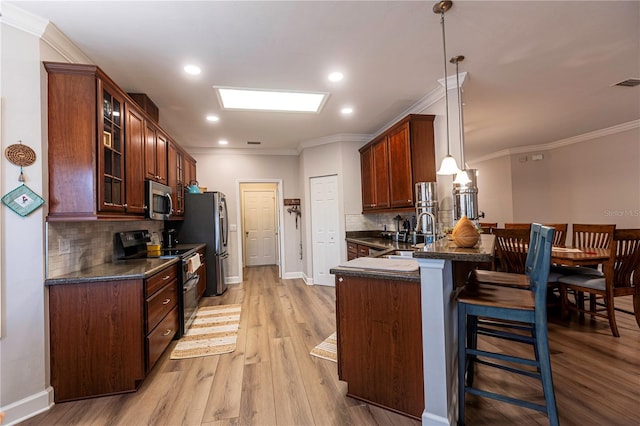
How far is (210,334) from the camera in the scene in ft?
9.72

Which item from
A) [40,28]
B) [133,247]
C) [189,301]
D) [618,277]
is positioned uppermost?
[40,28]

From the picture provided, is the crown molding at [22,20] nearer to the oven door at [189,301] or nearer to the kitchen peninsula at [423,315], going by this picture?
the oven door at [189,301]

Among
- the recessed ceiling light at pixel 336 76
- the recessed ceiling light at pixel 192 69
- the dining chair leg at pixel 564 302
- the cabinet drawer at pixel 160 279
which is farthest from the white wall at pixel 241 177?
the dining chair leg at pixel 564 302

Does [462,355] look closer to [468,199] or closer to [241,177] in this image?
[468,199]

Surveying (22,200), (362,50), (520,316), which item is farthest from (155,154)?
(520,316)

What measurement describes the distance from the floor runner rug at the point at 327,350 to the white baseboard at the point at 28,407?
1870mm

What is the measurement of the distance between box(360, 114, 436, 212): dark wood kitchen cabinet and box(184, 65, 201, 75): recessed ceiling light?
91.3 inches

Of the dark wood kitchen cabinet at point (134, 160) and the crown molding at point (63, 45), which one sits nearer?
the crown molding at point (63, 45)

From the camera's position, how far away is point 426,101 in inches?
132

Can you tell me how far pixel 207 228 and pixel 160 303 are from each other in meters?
2.11

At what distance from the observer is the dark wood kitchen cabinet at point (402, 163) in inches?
130

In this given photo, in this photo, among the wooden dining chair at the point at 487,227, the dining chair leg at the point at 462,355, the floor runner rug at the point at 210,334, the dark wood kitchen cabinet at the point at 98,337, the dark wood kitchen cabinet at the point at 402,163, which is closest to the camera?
the dining chair leg at the point at 462,355

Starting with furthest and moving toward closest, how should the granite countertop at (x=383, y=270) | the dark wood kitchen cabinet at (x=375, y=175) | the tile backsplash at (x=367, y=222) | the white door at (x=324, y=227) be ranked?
the white door at (x=324, y=227), the tile backsplash at (x=367, y=222), the dark wood kitchen cabinet at (x=375, y=175), the granite countertop at (x=383, y=270)

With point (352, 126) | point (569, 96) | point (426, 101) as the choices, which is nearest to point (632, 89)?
point (569, 96)
